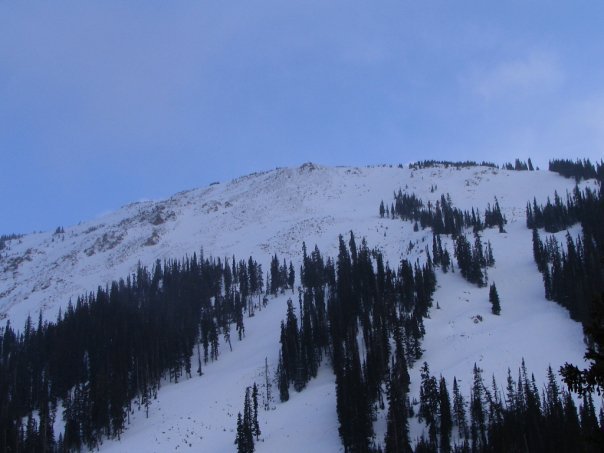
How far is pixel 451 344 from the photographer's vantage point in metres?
94.9

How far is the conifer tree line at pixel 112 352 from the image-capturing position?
304ft

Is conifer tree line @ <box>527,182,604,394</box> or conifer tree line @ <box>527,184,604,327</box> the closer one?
conifer tree line @ <box>527,182,604,394</box>

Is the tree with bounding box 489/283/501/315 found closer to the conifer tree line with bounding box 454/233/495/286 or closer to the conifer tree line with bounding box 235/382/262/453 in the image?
the conifer tree line with bounding box 454/233/495/286

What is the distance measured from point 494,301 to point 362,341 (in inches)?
1099

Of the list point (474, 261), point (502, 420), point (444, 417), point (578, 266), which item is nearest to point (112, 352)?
point (444, 417)

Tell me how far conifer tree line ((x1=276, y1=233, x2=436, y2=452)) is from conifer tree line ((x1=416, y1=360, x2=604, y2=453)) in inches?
149

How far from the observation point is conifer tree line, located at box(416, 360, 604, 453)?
6278 centimetres

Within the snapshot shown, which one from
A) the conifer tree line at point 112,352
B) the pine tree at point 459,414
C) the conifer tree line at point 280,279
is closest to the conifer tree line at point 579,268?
the pine tree at point 459,414

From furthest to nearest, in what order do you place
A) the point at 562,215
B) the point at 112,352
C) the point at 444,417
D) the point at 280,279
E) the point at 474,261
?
the point at 562,215, the point at 280,279, the point at 474,261, the point at 112,352, the point at 444,417

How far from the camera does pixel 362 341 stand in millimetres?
104438

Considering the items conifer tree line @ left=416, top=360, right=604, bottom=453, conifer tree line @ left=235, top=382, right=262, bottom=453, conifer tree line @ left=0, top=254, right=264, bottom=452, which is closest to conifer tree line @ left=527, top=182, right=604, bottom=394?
conifer tree line @ left=416, top=360, right=604, bottom=453

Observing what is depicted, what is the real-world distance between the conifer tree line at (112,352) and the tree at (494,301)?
54.5 meters

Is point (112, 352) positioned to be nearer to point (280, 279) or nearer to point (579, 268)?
point (280, 279)

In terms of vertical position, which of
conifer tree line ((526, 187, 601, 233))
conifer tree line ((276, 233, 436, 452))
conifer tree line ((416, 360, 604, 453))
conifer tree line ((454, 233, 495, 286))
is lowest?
conifer tree line ((416, 360, 604, 453))
